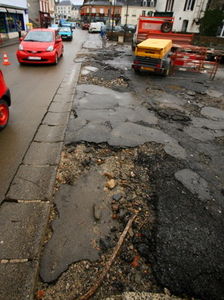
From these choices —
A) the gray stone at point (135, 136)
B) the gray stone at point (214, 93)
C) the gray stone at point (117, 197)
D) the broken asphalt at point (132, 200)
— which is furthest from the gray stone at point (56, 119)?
the gray stone at point (214, 93)

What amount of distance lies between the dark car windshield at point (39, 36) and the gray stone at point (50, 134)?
8405 mm

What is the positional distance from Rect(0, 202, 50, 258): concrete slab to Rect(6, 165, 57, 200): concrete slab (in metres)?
0.16

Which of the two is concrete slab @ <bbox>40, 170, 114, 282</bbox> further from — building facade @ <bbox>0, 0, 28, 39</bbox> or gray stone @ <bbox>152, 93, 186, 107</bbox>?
building facade @ <bbox>0, 0, 28, 39</bbox>

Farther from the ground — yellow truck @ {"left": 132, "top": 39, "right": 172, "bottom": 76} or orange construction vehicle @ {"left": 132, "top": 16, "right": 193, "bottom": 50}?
orange construction vehicle @ {"left": 132, "top": 16, "right": 193, "bottom": 50}

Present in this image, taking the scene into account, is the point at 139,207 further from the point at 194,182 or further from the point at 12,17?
the point at 12,17

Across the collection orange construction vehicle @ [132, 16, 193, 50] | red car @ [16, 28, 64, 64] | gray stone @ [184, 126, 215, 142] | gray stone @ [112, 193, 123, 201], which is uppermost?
orange construction vehicle @ [132, 16, 193, 50]

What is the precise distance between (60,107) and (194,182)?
4.57 meters

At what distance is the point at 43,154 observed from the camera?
13.1ft

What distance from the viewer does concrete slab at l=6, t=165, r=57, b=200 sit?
9.83 ft

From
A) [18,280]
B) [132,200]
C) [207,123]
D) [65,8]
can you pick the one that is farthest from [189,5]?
[65,8]

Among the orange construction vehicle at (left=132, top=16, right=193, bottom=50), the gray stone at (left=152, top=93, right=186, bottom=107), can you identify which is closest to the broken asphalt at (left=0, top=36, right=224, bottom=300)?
the gray stone at (left=152, top=93, right=186, bottom=107)

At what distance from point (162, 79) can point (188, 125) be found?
5.64 meters

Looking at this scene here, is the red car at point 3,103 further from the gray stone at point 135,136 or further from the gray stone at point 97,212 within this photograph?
the gray stone at point 97,212

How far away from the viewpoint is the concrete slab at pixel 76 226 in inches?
87.5
